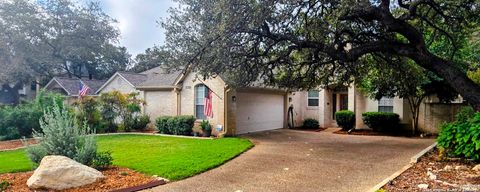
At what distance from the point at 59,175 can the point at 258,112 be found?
12.5m

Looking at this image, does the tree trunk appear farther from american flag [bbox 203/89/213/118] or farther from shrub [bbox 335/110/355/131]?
shrub [bbox 335/110/355/131]

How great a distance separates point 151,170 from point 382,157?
6553mm

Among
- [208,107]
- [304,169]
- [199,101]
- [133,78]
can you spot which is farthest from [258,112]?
[304,169]

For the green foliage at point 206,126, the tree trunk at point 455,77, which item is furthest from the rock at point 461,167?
the green foliage at point 206,126

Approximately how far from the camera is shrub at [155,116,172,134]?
16902 millimetres

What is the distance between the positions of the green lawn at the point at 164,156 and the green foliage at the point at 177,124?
2.54 meters

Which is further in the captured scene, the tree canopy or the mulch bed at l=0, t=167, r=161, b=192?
the tree canopy

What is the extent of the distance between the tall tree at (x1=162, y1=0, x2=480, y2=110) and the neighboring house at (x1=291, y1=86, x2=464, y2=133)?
17.2ft

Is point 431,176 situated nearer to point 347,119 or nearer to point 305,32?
point 305,32

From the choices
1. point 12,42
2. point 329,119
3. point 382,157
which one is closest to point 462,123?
point 382,157

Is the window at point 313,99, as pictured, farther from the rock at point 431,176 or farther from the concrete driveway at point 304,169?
the rock at point 431,176

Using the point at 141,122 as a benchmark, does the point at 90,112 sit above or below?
above

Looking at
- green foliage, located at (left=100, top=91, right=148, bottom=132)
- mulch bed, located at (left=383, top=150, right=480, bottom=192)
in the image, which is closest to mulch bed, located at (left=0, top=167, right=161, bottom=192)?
mulch bed, located at (left=383, top=150, right=480, bottom=192)

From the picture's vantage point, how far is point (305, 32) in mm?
10922
